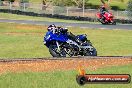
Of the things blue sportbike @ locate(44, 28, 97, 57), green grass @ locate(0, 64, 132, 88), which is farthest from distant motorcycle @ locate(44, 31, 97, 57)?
green grass @ locate(0, 64, 132, 88)

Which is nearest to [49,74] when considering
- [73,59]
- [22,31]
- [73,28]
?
[73,59]

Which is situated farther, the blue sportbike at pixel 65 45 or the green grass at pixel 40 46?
the green grass at pixel 40 46

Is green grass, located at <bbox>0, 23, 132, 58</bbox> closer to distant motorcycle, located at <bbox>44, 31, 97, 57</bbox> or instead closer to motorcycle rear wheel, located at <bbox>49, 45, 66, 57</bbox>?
motorcycle rear wheel, located at <bbox>49, 45, 66, 57</bbox>

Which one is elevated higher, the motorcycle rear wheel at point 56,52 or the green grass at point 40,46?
the motorcycle rear wheel at point 56,52

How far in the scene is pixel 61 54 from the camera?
16266 mm

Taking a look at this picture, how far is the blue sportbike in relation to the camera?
53.1 feet

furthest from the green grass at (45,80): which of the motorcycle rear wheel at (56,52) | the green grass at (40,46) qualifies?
the green grass at (40,46)

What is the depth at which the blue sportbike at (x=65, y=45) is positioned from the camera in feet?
53.1

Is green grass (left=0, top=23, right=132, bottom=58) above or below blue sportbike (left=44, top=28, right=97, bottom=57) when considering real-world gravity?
below

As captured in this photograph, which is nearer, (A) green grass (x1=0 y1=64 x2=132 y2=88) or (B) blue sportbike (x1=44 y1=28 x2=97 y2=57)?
(A) green grass (x1=0 y1=64 x2=132 y2=88)

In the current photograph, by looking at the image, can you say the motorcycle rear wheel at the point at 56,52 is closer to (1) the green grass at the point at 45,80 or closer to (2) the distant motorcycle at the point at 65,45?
(2) the distant motorcycle at the point at 65,45

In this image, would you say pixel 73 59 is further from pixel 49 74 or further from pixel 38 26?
pixel 38 26

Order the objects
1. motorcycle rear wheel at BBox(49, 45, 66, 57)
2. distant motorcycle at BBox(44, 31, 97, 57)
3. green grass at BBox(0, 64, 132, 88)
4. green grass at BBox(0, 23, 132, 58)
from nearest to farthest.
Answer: green grass at BBox(0, 64, 132, 88), distant motorcycle at BBox(44, 31, 97, 57), motorcycle rear wheel at BBox(49, 45, 66, 57), green grass at BBox(0, 23, 132, 58)

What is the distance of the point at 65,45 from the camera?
16.5 m
